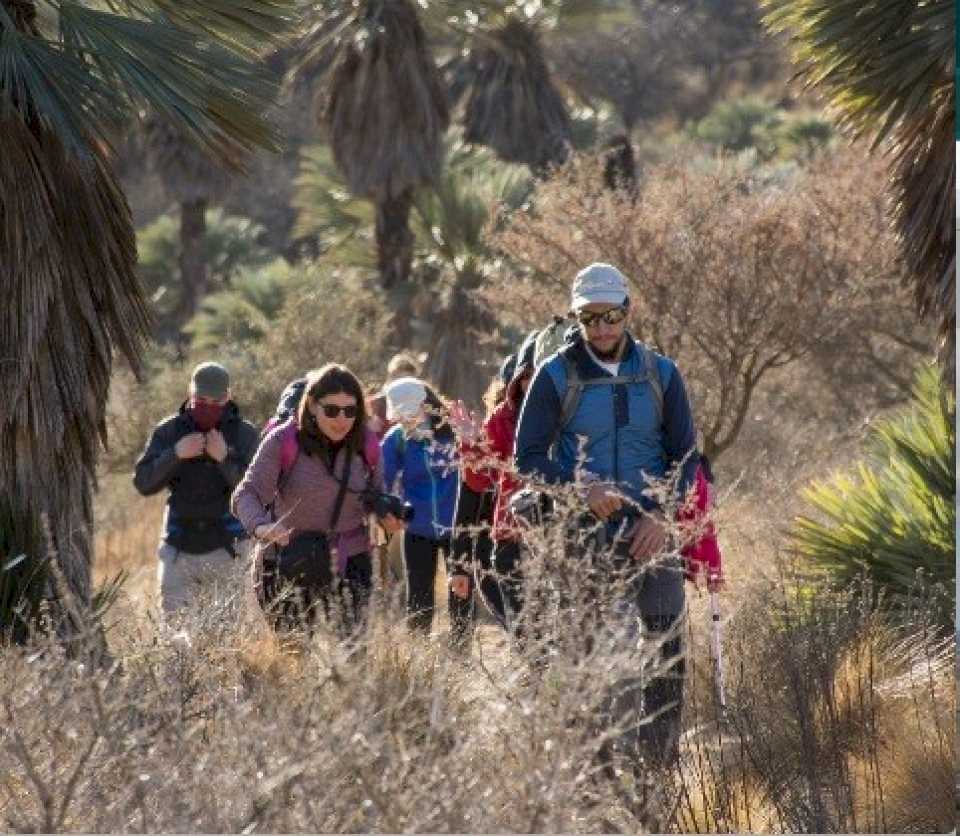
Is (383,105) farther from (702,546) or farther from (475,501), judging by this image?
(702,546)

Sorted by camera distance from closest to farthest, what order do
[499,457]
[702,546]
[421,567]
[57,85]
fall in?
[702,546]
[499,457]
[57,85]
[421,567]

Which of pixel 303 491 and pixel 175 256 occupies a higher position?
pixel 175 256

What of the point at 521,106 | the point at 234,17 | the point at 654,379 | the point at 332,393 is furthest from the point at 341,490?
the point at 521,106

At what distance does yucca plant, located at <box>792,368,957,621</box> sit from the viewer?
33.6 feet

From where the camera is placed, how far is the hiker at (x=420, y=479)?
977cm

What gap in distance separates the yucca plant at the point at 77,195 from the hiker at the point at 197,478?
1.19ft

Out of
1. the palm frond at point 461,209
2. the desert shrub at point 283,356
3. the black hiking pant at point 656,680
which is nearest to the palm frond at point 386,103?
the palm frond at point 461,209

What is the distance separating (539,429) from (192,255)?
2584cm

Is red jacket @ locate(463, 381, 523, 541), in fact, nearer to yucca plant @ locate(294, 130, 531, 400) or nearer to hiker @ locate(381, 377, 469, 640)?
hiker @ locate(381, 377, 469, 640)

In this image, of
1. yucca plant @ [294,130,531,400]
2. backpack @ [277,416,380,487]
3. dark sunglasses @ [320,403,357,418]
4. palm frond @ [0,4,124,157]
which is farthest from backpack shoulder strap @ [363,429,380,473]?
yucca plant @ [294,130,531,400]

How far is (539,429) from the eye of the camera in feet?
22.9

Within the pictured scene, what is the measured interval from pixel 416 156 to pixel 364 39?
4.48 ft

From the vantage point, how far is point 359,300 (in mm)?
22656

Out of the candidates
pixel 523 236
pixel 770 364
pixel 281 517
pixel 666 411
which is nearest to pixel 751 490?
pixel 770 364
